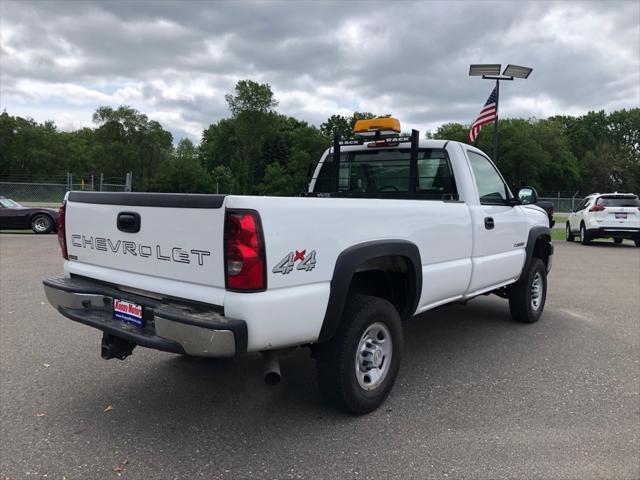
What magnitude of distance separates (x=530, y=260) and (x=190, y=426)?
13.4 ft

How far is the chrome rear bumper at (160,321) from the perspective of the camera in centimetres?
262

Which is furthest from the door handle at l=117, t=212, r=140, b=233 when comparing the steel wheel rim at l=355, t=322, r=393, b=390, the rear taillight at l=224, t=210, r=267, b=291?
the steel wheel rim at l=355, t=322, r=393, b=390

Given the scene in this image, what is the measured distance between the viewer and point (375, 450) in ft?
9.86

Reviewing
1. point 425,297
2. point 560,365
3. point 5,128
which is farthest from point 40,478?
point 5,128

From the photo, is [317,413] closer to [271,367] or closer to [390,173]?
[271,367]

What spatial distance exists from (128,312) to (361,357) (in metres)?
1.50

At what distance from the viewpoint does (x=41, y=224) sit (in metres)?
16.0

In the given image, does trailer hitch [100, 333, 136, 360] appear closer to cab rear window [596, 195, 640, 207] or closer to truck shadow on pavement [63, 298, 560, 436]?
truck shadow on pavement [63, 298, 560, 436]

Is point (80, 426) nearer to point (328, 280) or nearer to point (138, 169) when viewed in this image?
point (328, 280)

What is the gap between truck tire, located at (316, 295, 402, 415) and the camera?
10.6ft

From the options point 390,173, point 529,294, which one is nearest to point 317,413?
point 390,173

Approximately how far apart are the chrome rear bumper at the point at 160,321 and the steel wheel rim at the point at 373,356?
1051 millimetres

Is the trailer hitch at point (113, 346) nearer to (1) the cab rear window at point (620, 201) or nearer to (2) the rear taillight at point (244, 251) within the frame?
(2) the rear taillight at point (244, 251)

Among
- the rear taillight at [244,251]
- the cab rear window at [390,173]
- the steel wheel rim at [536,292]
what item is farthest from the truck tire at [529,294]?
the rear taillight at [244,251]
